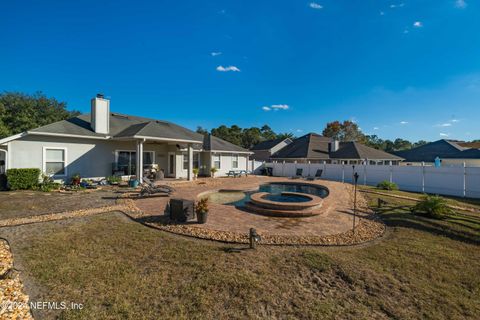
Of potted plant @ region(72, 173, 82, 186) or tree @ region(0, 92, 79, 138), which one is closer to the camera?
potted plant @ region(72, 173, 82, 186)

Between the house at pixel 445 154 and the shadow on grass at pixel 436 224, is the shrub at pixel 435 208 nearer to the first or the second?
the shadow on grass at pixel 436 224

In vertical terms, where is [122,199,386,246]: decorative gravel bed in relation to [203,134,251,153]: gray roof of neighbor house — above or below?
below

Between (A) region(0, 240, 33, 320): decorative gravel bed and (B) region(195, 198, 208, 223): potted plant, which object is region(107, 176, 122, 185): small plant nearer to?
(B) region(195, 198, 208, 223): potted plant

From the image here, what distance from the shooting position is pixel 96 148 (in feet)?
47.7

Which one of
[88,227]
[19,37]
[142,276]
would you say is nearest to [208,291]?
[142,276]

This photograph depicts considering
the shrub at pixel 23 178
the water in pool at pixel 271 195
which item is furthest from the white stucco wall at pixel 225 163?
the shrub at pixel 23 178

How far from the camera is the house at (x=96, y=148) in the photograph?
40.3 ft

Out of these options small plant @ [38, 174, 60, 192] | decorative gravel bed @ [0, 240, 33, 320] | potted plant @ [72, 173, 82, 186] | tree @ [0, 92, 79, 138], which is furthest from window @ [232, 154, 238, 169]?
tree @ [0, 92, 79, 138]

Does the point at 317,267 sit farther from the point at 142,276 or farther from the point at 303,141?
the point at 303,141

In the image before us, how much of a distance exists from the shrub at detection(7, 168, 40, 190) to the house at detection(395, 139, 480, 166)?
128ft

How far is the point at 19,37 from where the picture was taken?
14883mm

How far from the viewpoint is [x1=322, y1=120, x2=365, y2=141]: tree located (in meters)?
56.2

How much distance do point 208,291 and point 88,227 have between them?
4703 mm

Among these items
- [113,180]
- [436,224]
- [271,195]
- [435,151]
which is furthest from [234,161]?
[435,151]
